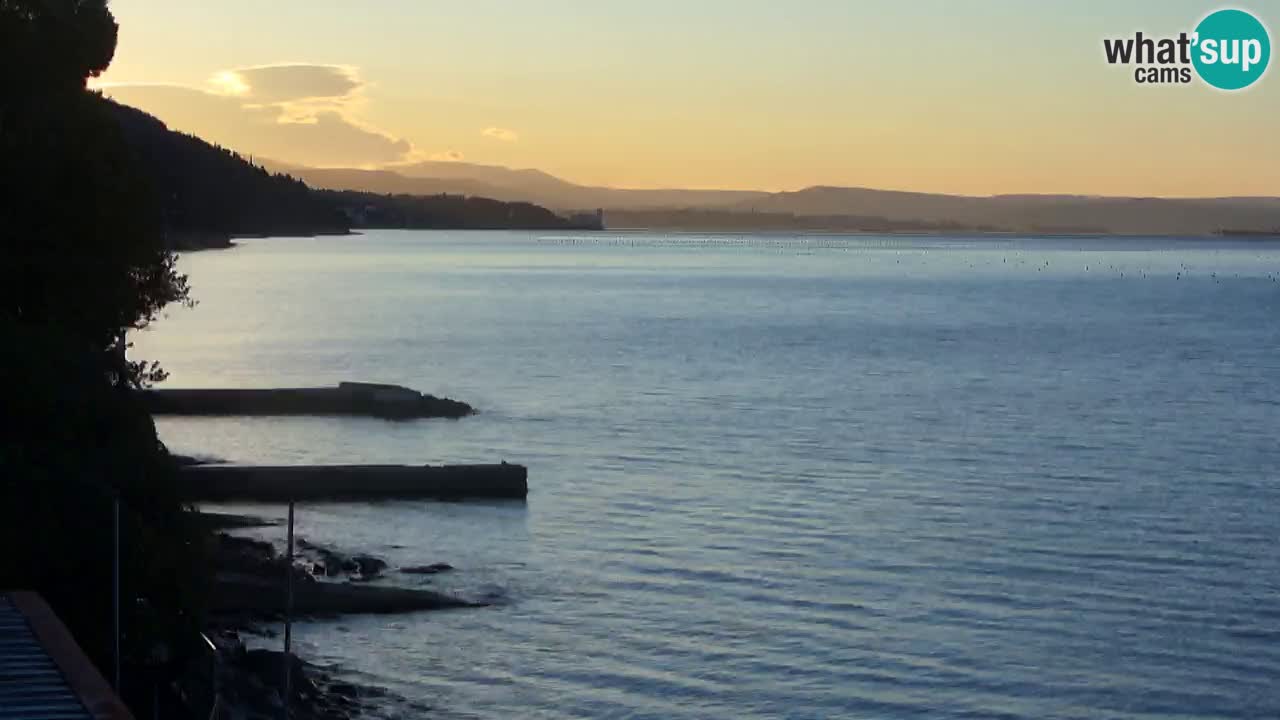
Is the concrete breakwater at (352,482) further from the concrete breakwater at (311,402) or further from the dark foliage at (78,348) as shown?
the concrete breakwater at (311,402)

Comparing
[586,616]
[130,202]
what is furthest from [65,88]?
[586,616]

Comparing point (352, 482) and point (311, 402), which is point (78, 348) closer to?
point (352, 482)

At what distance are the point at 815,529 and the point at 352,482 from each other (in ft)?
33.5

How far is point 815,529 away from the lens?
31.8 m

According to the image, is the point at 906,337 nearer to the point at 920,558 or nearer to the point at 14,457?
the point at 920,558

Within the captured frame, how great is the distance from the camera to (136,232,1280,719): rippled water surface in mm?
22031

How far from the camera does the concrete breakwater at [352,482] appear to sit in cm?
3572

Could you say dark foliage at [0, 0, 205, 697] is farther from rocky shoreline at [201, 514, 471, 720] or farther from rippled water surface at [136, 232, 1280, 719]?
rippled water surface at [136, 232, 1280, 719]

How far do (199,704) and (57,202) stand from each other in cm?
1010

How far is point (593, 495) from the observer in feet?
120

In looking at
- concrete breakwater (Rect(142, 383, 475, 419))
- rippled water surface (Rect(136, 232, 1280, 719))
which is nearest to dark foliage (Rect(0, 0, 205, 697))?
rippled water surface (Rect(136, 232, 1280, 719))

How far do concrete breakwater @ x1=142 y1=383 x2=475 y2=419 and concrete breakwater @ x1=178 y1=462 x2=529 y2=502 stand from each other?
14266 millimetres

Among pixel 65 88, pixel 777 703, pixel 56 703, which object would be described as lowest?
pixel 777 703

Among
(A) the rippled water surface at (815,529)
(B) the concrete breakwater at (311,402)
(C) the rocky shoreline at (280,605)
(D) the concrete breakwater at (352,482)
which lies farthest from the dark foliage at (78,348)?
(B) the concrete breakwater at (311,402)
